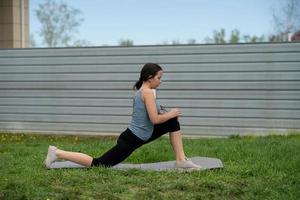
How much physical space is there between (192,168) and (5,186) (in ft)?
7.02

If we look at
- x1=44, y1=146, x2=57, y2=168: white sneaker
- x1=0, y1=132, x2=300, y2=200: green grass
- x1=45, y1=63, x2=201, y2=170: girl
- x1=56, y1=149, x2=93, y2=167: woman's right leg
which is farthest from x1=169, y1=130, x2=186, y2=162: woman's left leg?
x1=44, y1=146, x2=57, y2=168: white sneaker

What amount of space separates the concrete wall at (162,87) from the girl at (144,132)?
5.45m

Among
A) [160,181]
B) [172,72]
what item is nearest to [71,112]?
[172,72]

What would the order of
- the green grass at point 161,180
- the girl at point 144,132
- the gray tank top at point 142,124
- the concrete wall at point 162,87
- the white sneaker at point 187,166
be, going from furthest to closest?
the concrete wall at point 162,87 < the gray tank top at point 142,124 < the girl at point 144,132 < the white sneaker at point 187,166 < the green grass at point 161,180

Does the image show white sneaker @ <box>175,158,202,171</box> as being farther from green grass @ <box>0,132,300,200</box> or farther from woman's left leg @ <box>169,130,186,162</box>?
green grass @ <box>0,132,300,200</box>

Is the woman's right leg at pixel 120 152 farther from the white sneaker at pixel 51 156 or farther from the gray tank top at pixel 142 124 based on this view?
the white sneaker at pixel 51 156

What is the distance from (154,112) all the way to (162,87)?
5.89 m

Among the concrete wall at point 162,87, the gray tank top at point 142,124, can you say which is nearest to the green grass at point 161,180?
the gray tank top at point 142,124

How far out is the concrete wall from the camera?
12.5 meters

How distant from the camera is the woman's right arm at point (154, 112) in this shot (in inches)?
285

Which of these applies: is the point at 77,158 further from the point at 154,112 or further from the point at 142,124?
the point at 154,112

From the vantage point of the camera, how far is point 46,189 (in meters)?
5.98

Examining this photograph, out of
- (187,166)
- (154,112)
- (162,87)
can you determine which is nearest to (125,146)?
(154,112)

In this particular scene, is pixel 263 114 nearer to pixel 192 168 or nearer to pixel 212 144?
pixel 212 144
